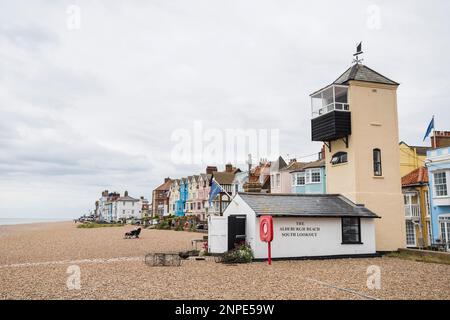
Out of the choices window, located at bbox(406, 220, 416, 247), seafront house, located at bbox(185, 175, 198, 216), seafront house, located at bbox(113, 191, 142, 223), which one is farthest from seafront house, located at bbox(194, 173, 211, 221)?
seafront house, located at bbox(113, 191, 142, 223)

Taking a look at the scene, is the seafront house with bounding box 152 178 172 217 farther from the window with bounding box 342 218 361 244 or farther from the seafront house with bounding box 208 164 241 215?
the window with bounding box 342 218 361 244

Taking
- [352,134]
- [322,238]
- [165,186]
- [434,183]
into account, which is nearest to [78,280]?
[322,238]

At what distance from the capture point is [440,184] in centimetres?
2714

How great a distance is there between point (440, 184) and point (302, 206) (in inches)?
500

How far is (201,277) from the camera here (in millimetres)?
13961

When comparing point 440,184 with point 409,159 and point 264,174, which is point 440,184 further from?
point 264,174

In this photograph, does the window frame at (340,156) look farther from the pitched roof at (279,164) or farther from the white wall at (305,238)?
the pitched roof at (279,164)

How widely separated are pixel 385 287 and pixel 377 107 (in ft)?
49.2

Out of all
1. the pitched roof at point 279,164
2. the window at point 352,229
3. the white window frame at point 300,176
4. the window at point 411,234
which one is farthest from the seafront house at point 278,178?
the window at point 352,229

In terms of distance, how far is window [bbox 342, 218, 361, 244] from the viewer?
2141 centimetres

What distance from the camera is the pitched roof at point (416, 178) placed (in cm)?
3244

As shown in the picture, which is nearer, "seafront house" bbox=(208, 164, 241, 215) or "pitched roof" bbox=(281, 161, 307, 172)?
"pitched roof" bbox=(281, 161, 307, 172)

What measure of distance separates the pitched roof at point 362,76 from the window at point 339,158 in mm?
4614

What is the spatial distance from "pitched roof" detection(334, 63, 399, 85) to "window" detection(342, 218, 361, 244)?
8.75 meters
